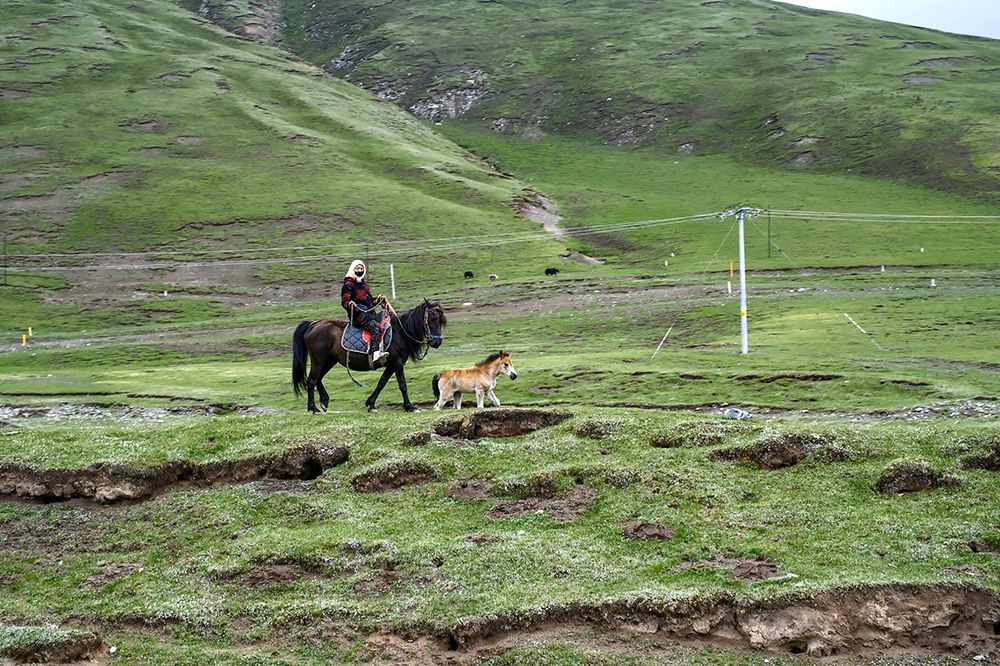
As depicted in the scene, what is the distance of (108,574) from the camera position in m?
14.2

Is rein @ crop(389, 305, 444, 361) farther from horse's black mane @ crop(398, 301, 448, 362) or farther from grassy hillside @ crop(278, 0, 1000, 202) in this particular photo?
grassy hillside @ crop(278, 0, 1000, 202)

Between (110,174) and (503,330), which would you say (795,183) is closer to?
(503,330)

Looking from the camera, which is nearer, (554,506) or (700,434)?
(554,506)

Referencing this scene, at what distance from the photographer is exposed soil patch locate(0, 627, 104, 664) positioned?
37.2 ft

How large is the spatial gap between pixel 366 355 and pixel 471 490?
25.2ft

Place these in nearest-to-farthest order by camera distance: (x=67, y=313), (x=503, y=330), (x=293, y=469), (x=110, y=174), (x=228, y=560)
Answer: (x=228, y=560), (x=293, y=469), (x=503, y=330), (x=67, y=313), (x=110, y=174)

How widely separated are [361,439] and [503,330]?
34.0 metres

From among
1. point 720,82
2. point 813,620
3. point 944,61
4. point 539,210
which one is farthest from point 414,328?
point 944,61

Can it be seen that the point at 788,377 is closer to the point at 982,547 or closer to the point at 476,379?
the point at 476,379

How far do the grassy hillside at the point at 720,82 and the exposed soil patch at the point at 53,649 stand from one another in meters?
100

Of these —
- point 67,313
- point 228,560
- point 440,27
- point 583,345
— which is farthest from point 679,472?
point 440,27

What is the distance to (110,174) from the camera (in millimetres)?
98312

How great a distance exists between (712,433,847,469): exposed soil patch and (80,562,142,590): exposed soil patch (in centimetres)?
1005

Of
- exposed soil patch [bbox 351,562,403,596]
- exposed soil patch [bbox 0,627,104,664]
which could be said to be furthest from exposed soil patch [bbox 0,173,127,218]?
exposed soil patch [bbox 351,562,403,596]
